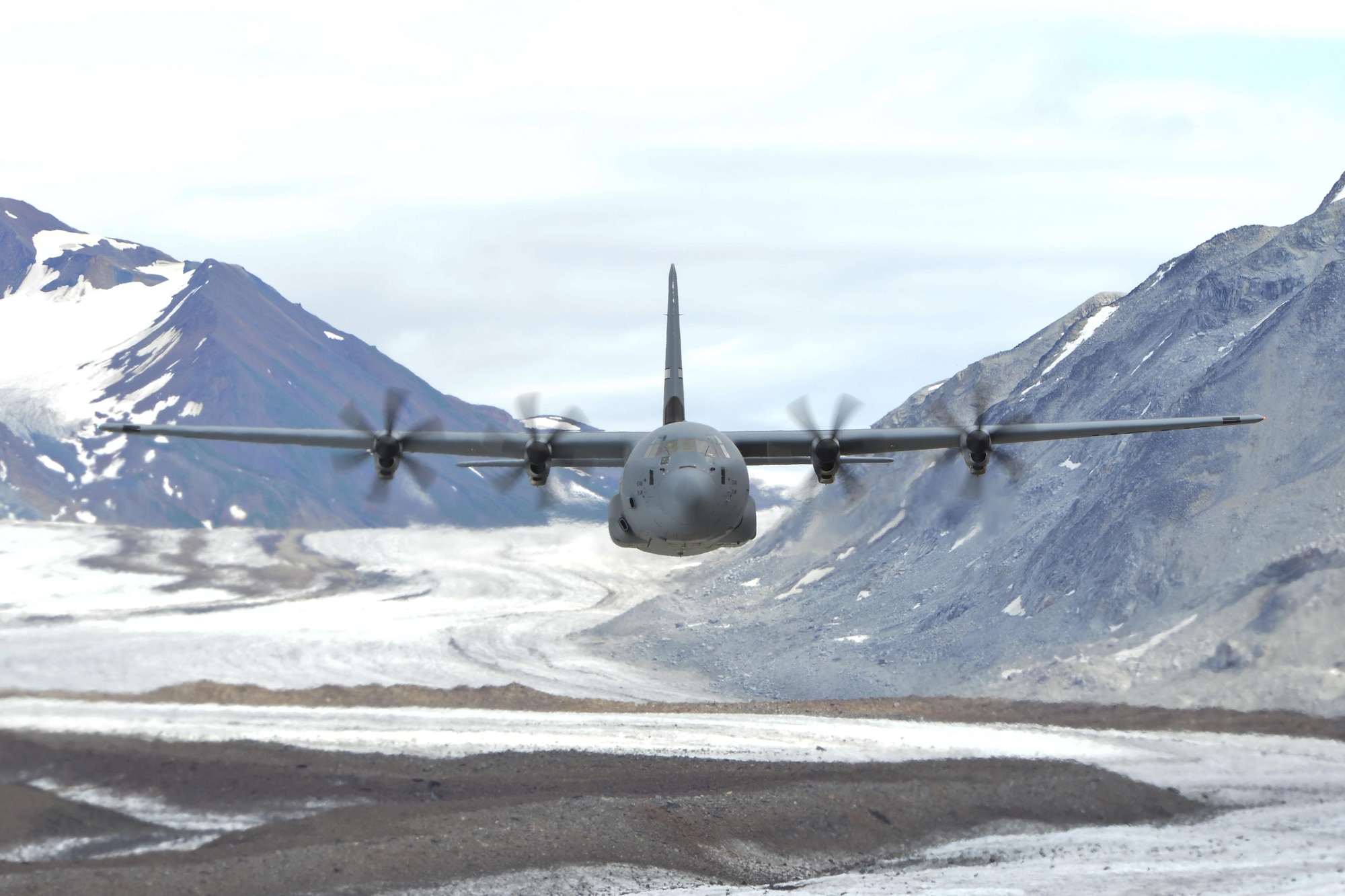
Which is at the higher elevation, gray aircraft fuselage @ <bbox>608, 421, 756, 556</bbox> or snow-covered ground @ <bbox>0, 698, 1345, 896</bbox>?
gray aircraft fuselage @ <bbox>608, 421, 756, 556</bbox>

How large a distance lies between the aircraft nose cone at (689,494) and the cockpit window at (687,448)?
747 millimetres

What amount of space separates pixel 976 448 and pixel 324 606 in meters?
95.5

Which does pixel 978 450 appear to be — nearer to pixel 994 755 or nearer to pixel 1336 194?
pixel 994 755

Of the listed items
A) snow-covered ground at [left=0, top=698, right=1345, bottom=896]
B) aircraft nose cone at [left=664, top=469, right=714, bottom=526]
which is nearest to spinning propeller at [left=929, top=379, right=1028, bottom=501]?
aircraft nose cone at [left=664, top=469, right=714, bottom=526]

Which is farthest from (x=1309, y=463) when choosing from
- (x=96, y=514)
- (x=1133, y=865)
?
(x=96, y=514)

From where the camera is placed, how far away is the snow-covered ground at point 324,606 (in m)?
87.4

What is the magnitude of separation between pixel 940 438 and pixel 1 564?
11195 centimetres

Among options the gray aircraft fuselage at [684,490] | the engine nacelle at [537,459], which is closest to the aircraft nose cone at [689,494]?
the gray aircraft fuselage at [684,490]

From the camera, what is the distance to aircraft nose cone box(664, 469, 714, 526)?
108ft

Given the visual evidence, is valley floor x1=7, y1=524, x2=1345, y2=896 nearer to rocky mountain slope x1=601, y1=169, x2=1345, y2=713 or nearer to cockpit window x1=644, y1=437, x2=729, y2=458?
rocky mountain slope x1=601, y1=169, x2=1345, y2=713

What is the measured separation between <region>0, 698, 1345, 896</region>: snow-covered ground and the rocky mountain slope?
10806 millimetres

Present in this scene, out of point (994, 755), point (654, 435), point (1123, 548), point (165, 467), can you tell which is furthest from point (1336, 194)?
point (165, 467)

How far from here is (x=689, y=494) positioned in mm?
32969

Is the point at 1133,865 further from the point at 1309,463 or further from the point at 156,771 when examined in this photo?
the point at 1309,463
